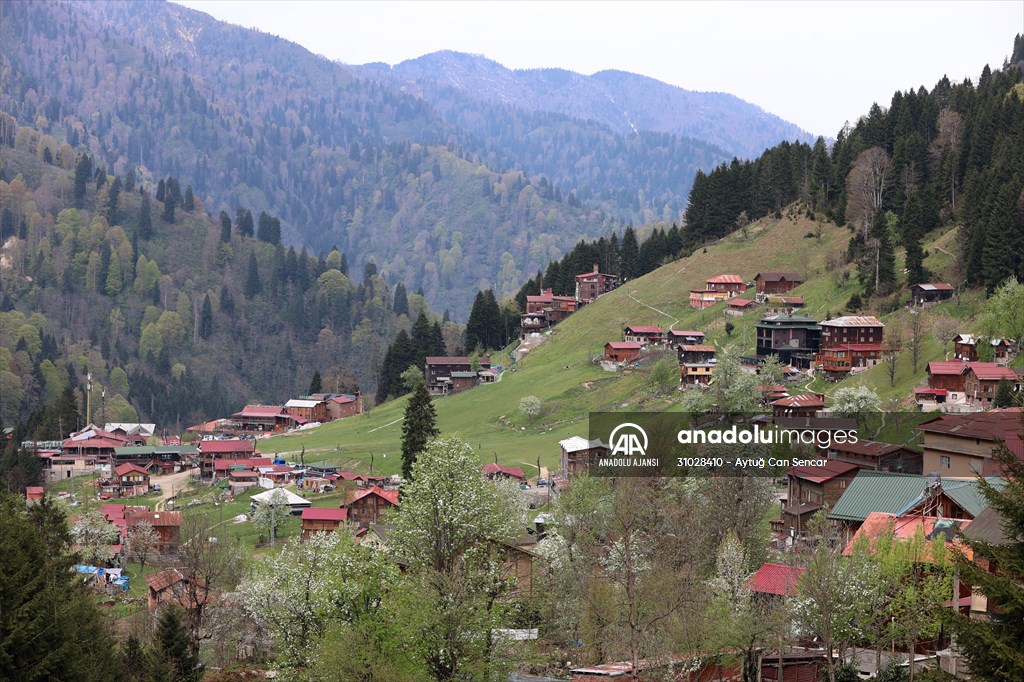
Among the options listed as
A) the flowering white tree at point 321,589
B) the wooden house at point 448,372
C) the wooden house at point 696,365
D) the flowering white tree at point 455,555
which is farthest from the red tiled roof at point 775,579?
the wooden house at point 448,372

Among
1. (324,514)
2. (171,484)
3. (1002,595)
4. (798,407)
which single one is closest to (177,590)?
(324,514)

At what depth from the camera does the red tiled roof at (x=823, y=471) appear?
68.1 m

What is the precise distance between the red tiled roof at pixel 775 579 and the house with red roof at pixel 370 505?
46167 mm

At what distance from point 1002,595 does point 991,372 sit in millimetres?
66333

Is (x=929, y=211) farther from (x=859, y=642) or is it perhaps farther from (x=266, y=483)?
(x=859, y=642)

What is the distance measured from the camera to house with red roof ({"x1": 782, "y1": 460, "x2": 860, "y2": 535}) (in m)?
66.9

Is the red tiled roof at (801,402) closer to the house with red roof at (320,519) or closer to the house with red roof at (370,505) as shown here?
the house with red roof at (370,505)

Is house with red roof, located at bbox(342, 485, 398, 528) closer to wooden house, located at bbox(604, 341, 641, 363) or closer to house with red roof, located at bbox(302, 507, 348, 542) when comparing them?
house with red roof, located at bbox(302, 507, 348, 542)

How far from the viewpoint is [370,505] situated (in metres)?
91.9

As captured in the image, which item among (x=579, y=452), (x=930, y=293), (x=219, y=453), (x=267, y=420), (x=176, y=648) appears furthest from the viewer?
(x=267, y=420)

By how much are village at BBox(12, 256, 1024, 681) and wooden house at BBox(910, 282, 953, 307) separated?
0.74ft

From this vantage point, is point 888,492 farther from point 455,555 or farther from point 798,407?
point 798,407

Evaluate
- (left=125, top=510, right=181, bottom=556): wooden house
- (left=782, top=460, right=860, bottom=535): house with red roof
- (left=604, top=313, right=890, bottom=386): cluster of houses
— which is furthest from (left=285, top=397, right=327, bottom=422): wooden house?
(left=782, top=460, right=860, bottom=535): house with red roof

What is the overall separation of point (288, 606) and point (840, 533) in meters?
27.5
